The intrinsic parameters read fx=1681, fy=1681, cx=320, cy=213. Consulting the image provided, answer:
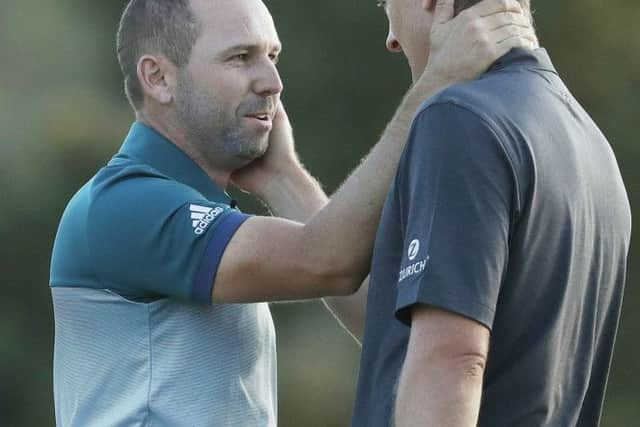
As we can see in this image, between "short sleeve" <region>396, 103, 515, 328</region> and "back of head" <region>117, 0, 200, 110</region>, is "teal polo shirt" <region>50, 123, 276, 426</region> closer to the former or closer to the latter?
"back of head" <region>117, 0, 200, 110</region>

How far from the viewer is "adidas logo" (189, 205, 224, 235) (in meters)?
3.80

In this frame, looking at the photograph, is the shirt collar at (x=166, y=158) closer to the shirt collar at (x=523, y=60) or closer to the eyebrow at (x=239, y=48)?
the eyebrow at (x=239, y=48)

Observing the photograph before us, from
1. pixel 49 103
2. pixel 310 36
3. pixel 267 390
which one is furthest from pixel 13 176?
→ pixel 267 390

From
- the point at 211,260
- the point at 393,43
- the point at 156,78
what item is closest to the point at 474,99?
the point at 393,43

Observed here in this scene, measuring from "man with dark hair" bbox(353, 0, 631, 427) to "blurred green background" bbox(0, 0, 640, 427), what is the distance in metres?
9.36

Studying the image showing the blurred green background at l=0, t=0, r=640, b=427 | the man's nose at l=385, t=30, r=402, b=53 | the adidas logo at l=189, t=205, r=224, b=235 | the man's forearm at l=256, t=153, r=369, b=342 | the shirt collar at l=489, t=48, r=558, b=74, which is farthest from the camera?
the blurred green background at l=0, t=0, r=640, b=427

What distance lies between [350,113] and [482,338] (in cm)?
1031

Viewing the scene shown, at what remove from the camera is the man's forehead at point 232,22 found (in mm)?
4191

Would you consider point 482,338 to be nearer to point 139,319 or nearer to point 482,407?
point 482,407

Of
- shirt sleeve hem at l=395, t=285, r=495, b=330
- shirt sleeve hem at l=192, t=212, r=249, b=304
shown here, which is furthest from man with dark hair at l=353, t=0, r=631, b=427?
shirt sleeve hem at l=192, t=212, r=249, b=304

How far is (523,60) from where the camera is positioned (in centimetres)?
333

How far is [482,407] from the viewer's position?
10.1ft

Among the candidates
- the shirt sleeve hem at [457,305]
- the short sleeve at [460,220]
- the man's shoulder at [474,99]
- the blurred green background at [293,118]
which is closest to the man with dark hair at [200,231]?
→ the man's shoulder at [474,99]

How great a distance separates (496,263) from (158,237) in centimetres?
110
